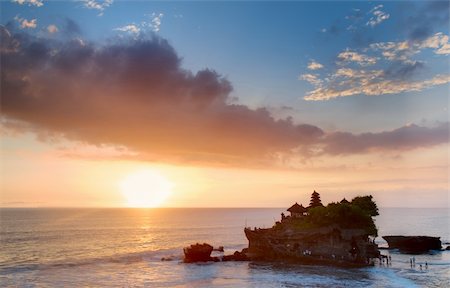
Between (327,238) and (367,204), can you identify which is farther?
(367,204)

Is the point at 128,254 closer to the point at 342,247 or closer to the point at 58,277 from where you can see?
the point at 58,277

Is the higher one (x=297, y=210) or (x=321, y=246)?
(x=297, y=210)

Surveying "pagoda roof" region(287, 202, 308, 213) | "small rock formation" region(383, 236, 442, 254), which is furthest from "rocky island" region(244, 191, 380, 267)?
"small rock formation" region(383, 236, 442, 254)

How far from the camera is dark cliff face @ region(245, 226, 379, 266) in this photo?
279ft

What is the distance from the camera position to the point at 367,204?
98.6 metres

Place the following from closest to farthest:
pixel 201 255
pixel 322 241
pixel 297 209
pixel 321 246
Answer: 1. pixel 321 246
2. pixel 322 241
3. pixel 201 255
4. pixel 297 209

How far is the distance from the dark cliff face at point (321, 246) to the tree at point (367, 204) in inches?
397

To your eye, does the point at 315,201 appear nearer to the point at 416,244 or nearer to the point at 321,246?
the point at 321,246

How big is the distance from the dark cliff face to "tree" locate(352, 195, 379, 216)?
397 inches

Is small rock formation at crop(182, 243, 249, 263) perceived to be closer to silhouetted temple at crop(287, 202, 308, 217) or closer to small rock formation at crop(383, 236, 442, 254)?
silhouetted temple at crop(287, 202, 308, 217)

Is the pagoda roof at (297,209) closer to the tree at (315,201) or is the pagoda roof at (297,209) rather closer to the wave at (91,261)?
the tree at (315,201)

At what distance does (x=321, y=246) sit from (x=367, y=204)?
66.9ft

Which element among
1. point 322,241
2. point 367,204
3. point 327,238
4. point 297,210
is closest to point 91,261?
point 297,210

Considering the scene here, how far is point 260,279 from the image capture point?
69062mm
